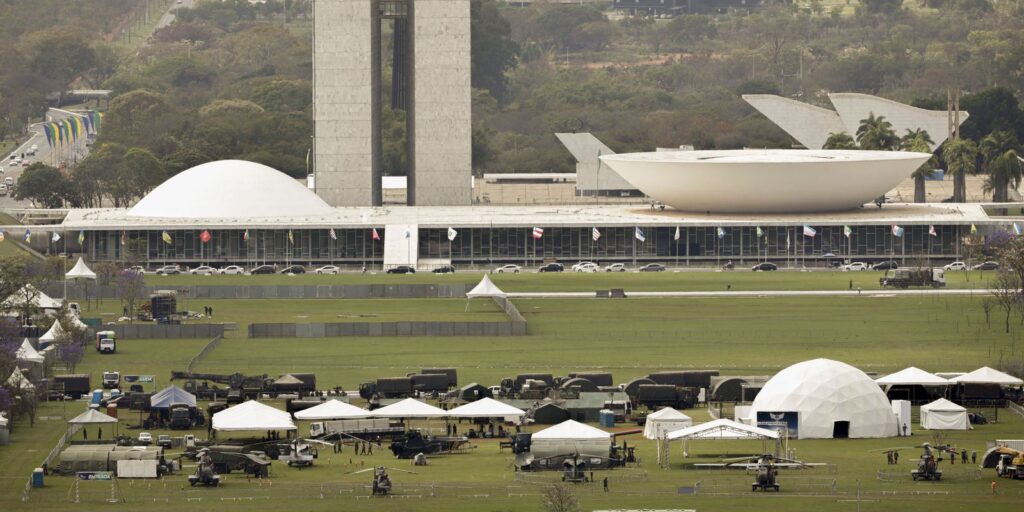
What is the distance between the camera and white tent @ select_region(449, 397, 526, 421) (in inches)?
2830

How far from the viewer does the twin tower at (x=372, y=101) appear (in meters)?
162

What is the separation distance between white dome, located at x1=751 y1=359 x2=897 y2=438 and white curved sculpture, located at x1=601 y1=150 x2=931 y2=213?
7235 cm

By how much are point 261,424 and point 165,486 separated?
7.02 meters

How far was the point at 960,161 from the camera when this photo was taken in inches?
6747

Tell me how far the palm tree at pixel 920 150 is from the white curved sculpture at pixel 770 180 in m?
17.7

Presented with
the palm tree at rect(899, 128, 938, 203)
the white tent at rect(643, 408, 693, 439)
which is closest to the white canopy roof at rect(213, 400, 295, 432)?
the white tent at rect(643, 408, 693, 439)

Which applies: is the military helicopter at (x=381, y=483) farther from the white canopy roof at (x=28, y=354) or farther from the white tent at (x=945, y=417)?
the white canopy roof at (x=28, y=354)

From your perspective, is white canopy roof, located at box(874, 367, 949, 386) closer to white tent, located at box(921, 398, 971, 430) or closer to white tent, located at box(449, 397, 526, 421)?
white tent, located at box(921, 398, 971, 430)

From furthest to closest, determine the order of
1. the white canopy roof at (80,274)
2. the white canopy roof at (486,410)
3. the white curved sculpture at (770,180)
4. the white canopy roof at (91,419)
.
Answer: the white curved sculpture at (770,180)
the white canopy roof at (80,274)
the white canopy roof at (486,410)
the white canopy roof at (91,419)

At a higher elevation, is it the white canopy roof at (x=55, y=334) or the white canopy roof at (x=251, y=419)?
the white canopy roof at (x=55, y=334)

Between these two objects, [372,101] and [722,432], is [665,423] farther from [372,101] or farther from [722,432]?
[372,101]

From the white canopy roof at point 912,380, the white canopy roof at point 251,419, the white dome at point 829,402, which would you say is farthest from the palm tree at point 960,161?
the white canopy roof at point 251,419

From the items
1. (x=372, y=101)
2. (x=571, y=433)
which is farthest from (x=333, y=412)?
(x=372, y=101)

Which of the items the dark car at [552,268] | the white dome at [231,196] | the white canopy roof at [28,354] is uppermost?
the white dome at [231,196]
